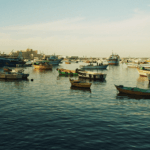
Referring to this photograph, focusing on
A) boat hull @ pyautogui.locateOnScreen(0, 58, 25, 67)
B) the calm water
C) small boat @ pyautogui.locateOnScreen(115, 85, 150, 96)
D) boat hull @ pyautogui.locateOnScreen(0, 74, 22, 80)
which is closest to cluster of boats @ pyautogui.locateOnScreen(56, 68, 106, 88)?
small boat @ pyautogui.locateOnScreen(115, 85, 150, 96)

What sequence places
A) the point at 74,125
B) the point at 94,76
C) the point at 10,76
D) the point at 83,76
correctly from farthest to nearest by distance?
the point at 83,76
the point at 94,76
the point at 10,76
the point at 74,125

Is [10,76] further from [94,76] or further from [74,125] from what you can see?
[74,125]

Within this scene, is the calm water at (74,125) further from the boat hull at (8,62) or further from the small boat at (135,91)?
the boat hull at (8,62)

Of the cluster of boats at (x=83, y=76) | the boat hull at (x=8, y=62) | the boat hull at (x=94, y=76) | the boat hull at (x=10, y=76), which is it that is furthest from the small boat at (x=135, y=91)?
the boat hull at (x=8, y=62)

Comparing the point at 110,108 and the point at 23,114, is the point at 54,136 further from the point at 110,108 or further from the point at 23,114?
the point at 110,108

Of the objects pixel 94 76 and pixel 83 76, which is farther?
pixel 83 76

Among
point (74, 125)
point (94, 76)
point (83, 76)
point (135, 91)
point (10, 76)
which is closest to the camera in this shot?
point (74, 125)

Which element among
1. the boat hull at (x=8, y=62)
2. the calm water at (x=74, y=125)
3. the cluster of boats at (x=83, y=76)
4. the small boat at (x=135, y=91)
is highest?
the boat hull at (x=8, y=62)

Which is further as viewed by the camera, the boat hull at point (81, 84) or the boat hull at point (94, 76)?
the boat hull at point (94, 76)

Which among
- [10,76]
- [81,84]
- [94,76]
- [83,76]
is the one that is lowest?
[81,84]

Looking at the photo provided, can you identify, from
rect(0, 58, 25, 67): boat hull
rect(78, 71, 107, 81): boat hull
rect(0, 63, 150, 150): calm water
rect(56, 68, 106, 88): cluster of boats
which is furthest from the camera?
rect(0, 58, 25, 67): boat hull

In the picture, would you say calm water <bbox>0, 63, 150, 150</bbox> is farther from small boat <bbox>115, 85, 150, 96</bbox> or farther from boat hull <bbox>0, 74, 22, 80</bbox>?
boat hull <bbox>0, 74, 22, 80</bbox>

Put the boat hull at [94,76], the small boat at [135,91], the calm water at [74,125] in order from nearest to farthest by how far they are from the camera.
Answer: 1. the calm water at [74,125]
2. the small boat at [135,91]
3. the boat hull at [94,76]

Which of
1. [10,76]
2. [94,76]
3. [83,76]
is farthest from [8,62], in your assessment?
[94,76]
